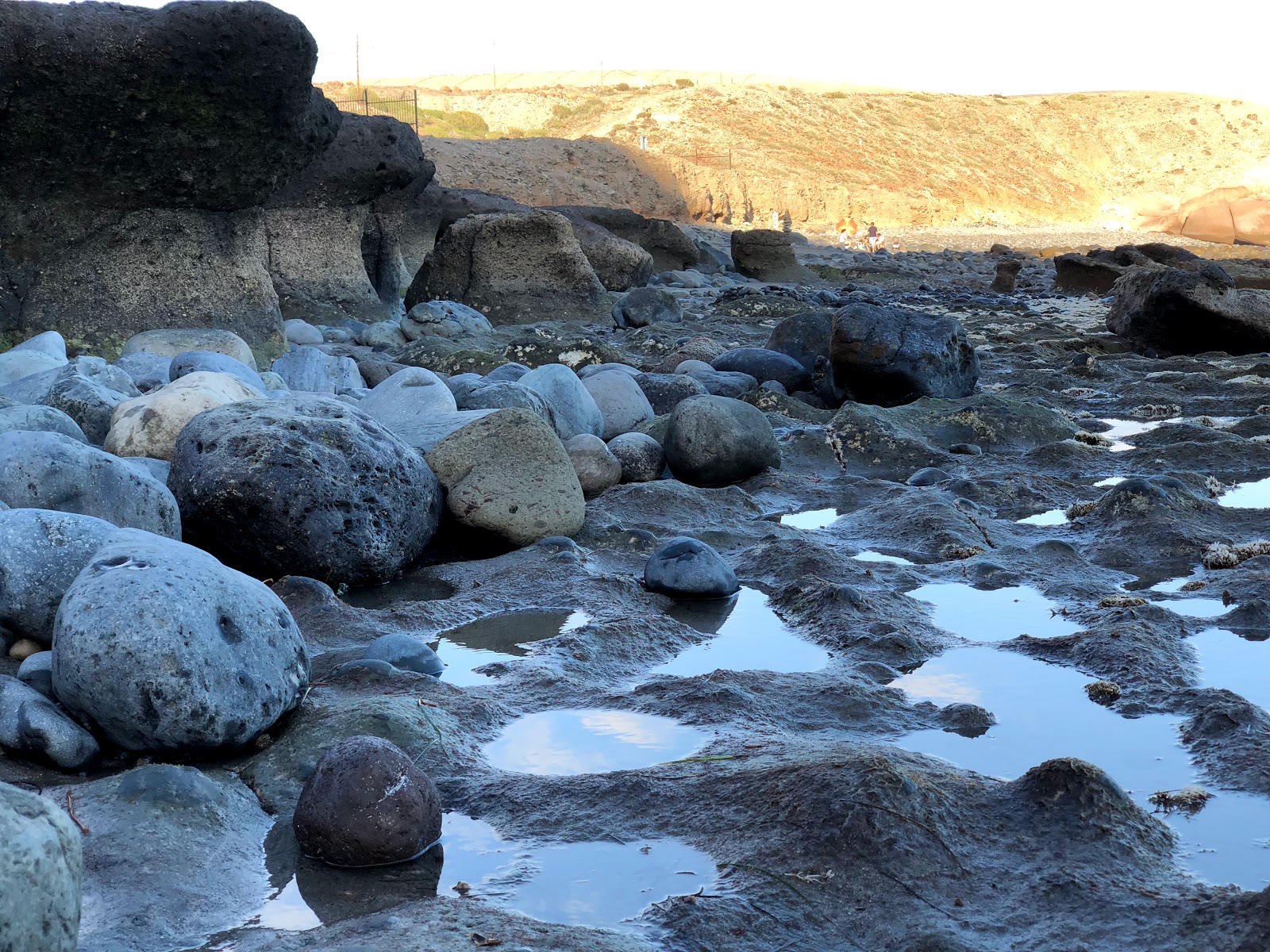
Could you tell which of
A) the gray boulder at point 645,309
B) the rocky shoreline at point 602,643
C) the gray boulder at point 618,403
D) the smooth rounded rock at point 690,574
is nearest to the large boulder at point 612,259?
the gray boulder at point 645,309

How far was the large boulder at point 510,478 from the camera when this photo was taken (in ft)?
16.8

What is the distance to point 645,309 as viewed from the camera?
507 inches

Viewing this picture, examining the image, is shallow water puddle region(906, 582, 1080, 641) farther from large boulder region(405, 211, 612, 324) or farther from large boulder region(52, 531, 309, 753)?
large boulder region(405, 211, 612, 324)

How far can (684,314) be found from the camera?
13.5 m

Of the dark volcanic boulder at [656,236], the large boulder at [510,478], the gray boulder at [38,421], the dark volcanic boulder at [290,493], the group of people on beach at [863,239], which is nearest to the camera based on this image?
the dark volcanic boulder at [290,493]

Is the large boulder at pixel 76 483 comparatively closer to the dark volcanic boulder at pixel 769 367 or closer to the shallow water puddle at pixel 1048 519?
the shallow water puddle at pixel 1048 519

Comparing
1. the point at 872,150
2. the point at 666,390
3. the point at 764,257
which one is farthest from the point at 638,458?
the point at 872,150

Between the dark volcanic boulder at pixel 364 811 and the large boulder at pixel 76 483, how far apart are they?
1.89 m

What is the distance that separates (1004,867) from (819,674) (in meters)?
1.26

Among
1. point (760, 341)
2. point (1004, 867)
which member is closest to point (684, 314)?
point (760, 341)

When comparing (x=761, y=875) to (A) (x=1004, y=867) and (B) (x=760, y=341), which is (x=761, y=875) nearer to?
(A) (x=1004, y=867)

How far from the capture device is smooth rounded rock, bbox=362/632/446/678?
3.65 meters

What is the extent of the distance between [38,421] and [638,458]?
282 centimetres

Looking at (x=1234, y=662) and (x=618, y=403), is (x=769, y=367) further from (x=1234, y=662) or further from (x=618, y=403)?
(x=1234, y=662)
